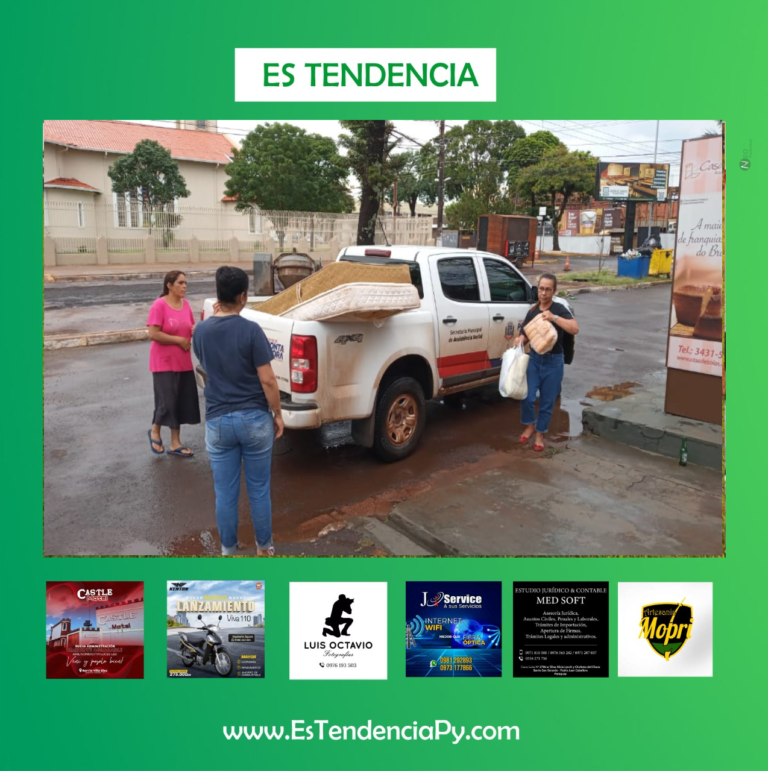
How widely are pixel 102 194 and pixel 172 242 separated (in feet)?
11.8

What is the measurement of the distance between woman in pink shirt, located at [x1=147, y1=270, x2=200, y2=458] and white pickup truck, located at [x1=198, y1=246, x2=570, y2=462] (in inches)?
12.3

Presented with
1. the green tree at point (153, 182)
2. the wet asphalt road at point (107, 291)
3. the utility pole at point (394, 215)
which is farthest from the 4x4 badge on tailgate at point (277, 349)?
the wet asphalt road at point (107, 291)

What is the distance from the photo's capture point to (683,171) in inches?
212

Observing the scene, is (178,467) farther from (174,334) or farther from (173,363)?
(174,334)

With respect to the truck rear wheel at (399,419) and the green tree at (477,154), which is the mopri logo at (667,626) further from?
the green tree at (477,154)

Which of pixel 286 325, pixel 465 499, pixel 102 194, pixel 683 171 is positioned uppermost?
pixel 102 194

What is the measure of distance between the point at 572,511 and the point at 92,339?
8162mm

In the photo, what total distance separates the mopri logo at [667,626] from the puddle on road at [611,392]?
4860mm

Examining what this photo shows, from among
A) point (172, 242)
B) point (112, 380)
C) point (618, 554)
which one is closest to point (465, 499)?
point (618, 554)

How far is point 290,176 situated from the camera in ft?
48.3

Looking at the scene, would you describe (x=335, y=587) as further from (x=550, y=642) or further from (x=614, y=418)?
(x=614, y=418)

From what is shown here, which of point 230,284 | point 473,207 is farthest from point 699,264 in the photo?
point 473,207

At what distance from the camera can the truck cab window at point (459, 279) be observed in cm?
634

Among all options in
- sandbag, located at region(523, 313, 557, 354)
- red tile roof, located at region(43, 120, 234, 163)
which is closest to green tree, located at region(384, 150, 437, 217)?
red tile roof, located at region(43, 120, 234, 163)
